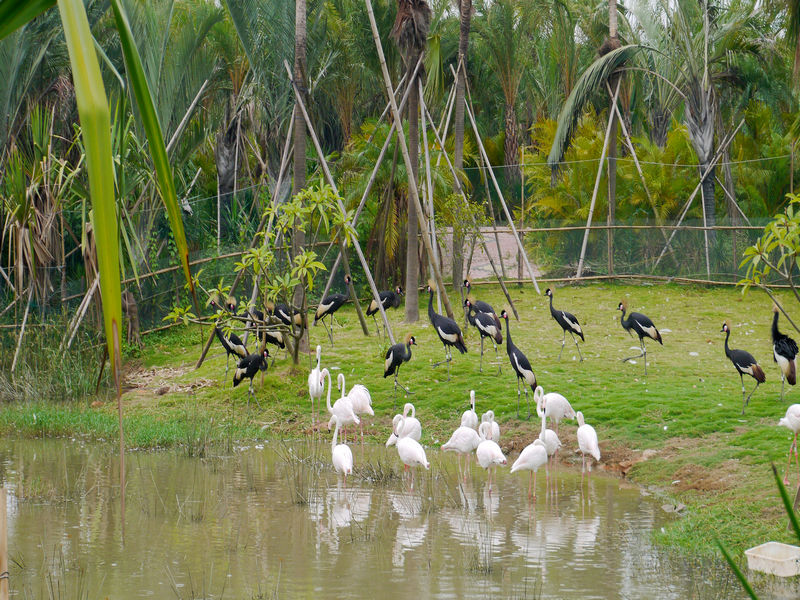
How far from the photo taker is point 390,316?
64.7ft

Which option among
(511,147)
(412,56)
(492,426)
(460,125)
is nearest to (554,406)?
(492,426)

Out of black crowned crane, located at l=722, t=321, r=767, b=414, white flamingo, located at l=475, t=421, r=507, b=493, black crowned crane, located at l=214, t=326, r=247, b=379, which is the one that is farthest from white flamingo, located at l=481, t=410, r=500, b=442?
black crowned crane, located at l=214, t=326, r=247, b=379

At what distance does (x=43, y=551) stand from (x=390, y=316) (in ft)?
42.0

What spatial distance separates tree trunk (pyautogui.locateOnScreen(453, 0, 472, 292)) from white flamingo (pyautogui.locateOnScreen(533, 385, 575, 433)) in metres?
9.71

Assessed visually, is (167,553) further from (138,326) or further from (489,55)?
(489,55)

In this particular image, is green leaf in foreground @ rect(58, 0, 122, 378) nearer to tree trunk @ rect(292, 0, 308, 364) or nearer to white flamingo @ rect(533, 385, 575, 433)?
white flamingo @ rect(533, 385, 575, 433)

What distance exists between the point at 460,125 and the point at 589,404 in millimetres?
10446

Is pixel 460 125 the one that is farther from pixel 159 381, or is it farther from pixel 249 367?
pixel 249 367

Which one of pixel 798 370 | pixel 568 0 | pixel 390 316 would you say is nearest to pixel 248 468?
pixel 798 370

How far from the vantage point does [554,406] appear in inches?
417

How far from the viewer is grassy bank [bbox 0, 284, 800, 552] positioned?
29.5ft

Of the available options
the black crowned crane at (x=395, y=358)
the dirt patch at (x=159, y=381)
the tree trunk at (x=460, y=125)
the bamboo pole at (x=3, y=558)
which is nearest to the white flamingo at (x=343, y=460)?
the black crowned crane at (x=395, y=358)

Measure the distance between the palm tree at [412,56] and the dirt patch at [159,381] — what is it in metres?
4.65

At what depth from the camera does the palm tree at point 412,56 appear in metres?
16.2
